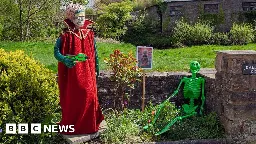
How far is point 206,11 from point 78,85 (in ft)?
53.1

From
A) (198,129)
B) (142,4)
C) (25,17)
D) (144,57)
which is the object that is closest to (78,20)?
(144,57)

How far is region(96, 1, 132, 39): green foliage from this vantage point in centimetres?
2025

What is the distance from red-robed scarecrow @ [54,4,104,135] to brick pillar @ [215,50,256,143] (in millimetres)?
2051

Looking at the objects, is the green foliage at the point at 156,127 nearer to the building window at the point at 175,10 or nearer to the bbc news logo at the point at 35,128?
the bbc news logo at the point at 35,128

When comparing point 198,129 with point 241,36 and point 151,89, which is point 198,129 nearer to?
point 151,89

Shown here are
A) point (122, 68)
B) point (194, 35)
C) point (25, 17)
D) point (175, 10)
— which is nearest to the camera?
point (122, 68)

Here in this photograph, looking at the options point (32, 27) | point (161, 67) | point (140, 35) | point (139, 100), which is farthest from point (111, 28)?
point (139, 100)

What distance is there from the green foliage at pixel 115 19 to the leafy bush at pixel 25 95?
13406 millimetres

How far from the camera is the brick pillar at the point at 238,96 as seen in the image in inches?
247

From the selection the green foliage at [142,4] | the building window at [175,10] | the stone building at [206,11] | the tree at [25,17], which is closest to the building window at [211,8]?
the stone building at [206,11]

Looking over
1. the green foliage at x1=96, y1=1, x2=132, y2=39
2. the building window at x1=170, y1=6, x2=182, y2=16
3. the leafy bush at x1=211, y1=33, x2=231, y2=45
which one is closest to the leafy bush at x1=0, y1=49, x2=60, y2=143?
the leafy bush at x1=211, y1=33, x2=231, y2=45

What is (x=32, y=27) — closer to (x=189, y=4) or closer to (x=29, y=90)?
(x=189, y=4)

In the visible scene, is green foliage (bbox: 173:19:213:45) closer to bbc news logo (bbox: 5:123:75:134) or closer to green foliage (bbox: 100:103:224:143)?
green foliage (bbox: 100:103:224:143)

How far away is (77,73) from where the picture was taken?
600 centimetres
